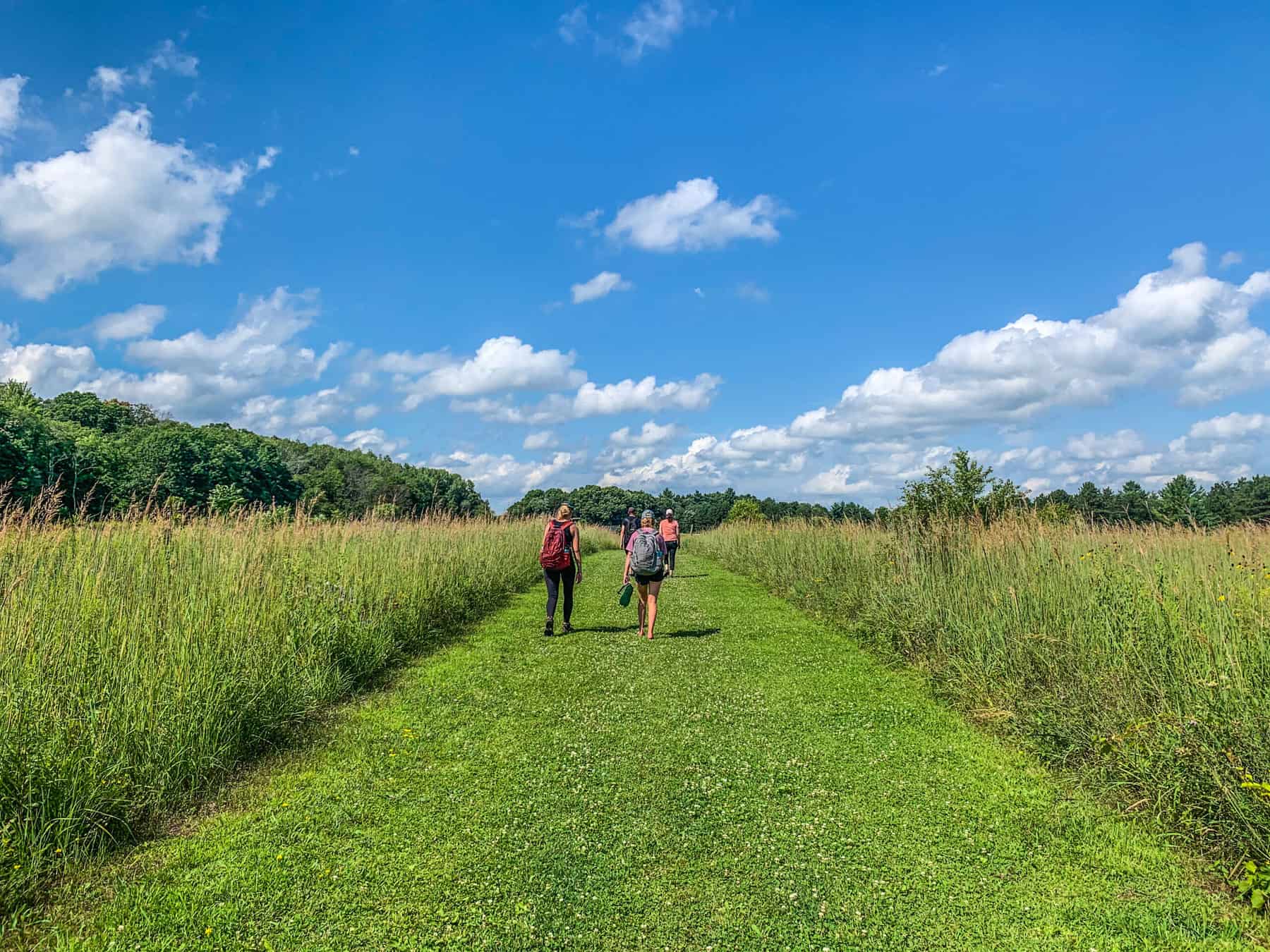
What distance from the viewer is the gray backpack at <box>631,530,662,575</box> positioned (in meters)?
10.0

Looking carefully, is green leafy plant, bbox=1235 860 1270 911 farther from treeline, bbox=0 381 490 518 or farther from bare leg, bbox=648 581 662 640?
treeline, bbox=0 381 490 518

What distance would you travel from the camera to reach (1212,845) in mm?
3883

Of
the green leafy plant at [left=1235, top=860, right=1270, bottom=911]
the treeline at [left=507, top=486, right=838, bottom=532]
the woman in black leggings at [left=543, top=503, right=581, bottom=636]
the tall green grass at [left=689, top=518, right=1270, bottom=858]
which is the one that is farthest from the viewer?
the treeline at [left=507, top=486, right=838, bottom=532]

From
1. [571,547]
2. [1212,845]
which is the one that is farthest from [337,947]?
[571,547]

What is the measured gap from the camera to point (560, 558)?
10695 millimetres

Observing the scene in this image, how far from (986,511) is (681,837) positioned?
9.06 m

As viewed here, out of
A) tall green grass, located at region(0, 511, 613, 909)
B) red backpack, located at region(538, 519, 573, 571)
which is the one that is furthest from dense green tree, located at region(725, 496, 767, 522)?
tall green grass, located at region(0, 511, 613, 909)

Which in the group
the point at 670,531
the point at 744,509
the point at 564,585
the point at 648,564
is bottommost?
the point at 564,585

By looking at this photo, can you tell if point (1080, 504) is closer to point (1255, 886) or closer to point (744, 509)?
point (1255, 886)

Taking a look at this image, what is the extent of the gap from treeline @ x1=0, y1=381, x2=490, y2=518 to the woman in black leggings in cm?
394

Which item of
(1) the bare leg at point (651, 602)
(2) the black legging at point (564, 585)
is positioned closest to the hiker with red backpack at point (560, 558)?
(2) the black legging at point (564, 585)

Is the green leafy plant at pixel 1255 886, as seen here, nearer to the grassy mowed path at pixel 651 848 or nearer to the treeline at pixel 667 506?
the grassy mowed path at pixel 651 848

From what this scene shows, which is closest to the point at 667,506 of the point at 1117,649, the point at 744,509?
the point at 744,509

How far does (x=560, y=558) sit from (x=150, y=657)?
6199mm
